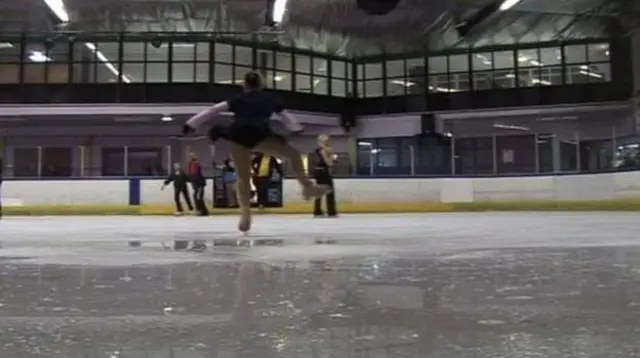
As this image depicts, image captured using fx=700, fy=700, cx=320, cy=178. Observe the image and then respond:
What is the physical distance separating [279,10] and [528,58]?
12359 mm

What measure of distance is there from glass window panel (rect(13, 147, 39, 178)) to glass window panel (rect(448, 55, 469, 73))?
17290 mm

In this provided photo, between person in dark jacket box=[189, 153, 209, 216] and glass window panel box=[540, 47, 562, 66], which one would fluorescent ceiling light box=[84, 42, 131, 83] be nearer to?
person in dark jacket box=[189, 153, 209, 216]

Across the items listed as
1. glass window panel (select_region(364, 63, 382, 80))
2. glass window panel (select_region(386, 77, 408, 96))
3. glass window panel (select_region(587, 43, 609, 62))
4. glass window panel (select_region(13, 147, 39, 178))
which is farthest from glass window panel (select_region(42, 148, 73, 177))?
glass window panel (select_region(587, 43, 609, 62))

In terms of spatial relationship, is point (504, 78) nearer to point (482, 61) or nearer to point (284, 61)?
point (482, 61)

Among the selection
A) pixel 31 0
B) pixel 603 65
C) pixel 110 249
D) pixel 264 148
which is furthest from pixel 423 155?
pixel 110 249

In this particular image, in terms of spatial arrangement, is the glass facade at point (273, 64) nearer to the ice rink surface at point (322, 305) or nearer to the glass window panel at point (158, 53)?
the glass window panel at point (158, 53)

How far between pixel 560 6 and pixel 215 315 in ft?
75.4

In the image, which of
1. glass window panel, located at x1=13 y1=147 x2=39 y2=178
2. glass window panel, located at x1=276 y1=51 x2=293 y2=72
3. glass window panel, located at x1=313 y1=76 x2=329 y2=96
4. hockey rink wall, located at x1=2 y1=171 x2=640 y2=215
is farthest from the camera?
glass window panel, located at x1=313 y1=76 x2=329 y2=96

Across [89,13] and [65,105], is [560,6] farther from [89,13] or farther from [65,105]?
[65,105]

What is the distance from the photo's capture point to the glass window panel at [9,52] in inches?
1086

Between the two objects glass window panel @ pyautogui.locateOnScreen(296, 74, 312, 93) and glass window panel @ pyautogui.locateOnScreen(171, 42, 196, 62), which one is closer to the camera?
glass window panel @ pyautogui.locateOnScreen(171, 42, 196, 62)

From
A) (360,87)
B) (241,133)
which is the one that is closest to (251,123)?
(241,133)

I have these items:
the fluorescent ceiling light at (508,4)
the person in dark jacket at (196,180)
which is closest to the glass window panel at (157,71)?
the person in dark jacket at (196,180)

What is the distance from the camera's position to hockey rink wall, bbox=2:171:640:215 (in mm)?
17734
